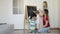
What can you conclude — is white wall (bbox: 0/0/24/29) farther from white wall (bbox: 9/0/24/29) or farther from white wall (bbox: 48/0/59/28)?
white wall (bbox: 48/0/59/28)

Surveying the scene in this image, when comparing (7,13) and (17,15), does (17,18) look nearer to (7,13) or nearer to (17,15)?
(17,15)

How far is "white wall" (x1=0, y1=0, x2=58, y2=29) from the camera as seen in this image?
632 cm

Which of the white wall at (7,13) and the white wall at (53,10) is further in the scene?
the white wall at (53,10)

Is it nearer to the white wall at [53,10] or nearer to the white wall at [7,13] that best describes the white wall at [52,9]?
the white wall at [53,10]

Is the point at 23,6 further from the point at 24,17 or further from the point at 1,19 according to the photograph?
the point at 1,19

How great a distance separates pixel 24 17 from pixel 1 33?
3961mm

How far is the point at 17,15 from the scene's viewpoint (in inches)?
249

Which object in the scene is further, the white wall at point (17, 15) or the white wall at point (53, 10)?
the white wall at point (53, 10)

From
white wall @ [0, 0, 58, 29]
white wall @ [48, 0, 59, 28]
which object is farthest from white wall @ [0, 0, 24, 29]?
white wall @ [48, 0, 59, 28]

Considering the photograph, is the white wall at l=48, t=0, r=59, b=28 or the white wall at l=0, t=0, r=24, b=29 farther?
the white wall at l=48, t=0, r=59, b=28

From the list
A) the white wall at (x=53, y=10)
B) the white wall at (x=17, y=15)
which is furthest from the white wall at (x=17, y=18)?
the white wall at (x=53, y=10)

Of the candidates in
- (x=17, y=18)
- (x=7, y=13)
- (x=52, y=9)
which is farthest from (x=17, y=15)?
(x=52, y=9)

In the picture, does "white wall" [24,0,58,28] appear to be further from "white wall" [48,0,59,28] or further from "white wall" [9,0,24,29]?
"white wall" [9,0,24,29]

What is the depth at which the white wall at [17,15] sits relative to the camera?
6316mm
